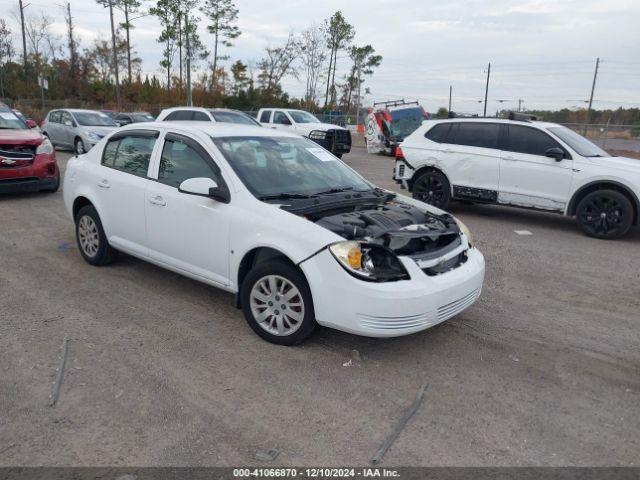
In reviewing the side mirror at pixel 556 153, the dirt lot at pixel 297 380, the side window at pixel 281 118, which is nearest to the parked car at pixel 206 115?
the side window at pixel 281 118

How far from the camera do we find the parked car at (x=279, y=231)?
3.84 meters

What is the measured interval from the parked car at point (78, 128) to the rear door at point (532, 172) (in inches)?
518

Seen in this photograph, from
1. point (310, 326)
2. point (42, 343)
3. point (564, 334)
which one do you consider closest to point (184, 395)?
point (310, 326)

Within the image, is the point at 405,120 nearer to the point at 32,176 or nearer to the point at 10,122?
the point at 10,122

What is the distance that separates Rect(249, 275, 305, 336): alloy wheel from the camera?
4066 millimetres

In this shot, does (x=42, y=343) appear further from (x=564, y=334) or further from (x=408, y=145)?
(x=408, y=145)

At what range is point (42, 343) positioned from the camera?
13.8 ft

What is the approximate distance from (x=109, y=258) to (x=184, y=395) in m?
2.97

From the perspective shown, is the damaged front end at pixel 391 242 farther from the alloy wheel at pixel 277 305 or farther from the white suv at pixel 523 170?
the white suv at pixel 523 170

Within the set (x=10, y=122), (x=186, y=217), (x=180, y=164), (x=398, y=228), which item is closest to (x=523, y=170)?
(x=398, y=228)

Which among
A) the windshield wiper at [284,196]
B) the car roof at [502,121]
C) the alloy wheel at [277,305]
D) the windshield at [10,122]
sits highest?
the car roof at [502,121]

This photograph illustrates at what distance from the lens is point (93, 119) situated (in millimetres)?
18484

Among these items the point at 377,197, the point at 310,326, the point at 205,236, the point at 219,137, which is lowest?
the point at 310,326

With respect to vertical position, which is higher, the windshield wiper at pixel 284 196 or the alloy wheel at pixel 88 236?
the windshield wiper at pixel 284 196
